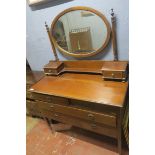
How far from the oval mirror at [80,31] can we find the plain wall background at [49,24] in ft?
0.18

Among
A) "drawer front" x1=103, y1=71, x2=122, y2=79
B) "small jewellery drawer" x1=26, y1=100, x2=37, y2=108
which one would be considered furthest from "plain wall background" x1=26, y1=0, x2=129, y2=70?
"small jewellery drawer" x1=26, y1=100, x2=37, y2=108

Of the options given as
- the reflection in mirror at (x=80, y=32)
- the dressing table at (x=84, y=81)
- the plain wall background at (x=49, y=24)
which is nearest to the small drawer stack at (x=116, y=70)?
the dressing table at (x=84, y=81)

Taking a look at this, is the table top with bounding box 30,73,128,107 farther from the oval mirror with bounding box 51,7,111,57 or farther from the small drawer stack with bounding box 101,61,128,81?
the oval mirror with bounding box 51,7,111,57

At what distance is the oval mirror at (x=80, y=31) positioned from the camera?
1.36 m

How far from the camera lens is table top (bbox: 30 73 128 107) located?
3.84 ft

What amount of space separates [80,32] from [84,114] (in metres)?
0.80

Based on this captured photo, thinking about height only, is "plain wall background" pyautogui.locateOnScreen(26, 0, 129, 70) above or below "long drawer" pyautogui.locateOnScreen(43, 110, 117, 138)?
above

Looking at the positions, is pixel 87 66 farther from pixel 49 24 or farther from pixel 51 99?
pixel 49 24

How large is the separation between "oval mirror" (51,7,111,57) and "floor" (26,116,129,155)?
3.16 feet

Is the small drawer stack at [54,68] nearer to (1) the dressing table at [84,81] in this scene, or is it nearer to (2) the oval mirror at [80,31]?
(1) the dressing table at [84,81]

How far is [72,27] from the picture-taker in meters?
1.51

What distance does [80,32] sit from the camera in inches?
58.4
